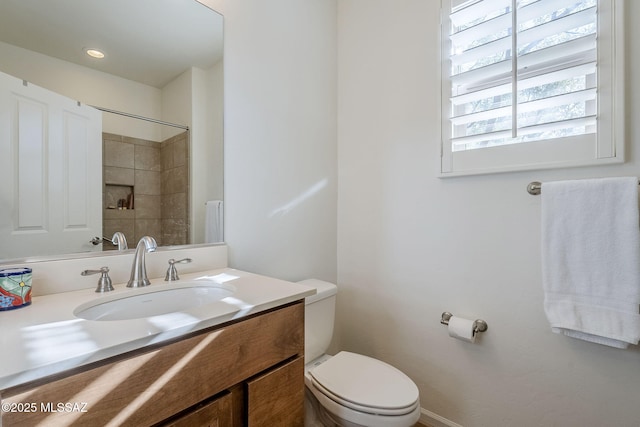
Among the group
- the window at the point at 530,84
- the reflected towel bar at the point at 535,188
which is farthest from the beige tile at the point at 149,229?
the reflected towel bar at the point at 535,188

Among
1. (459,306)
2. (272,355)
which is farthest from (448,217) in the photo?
(272,355)

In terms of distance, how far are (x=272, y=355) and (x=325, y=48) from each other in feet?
5.62

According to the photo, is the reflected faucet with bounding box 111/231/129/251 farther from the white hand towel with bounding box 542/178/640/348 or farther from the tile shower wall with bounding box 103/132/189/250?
the white hand towel with bounding box 542/178/640/348

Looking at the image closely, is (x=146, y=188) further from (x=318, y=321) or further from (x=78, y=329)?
(x=318, y=321)

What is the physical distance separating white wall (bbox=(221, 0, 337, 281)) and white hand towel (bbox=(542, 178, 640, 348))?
1079 mm

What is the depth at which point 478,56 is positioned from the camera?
128 cm

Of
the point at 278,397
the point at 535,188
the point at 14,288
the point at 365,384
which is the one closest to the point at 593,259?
the point at 535,188

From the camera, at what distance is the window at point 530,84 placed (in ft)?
3.40

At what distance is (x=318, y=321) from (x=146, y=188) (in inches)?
37.2

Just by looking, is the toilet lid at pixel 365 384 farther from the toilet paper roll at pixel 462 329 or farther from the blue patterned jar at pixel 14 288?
the blue patterned jar at pixel 14 288

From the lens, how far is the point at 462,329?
50.4 inches

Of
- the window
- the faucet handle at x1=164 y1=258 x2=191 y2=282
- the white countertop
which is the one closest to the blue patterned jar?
the white countertop

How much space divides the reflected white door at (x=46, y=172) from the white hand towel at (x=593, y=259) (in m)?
1.64

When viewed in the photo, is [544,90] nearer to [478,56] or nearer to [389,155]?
[478,56]
